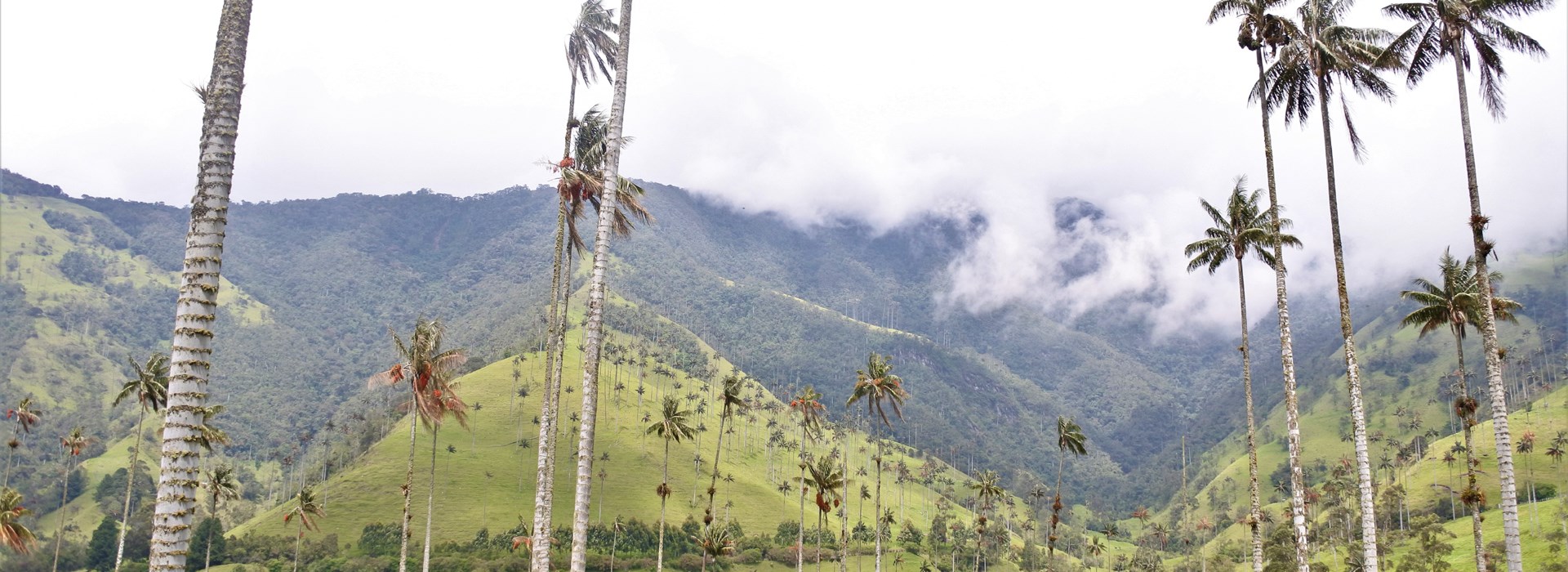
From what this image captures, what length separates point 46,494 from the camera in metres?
163

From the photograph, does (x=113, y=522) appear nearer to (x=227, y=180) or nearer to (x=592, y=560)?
(x=592, y=560)

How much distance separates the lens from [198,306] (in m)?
11.7

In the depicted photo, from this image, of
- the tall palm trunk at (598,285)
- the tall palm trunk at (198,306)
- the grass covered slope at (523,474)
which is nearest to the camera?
the tall palm trunk at (198,306)

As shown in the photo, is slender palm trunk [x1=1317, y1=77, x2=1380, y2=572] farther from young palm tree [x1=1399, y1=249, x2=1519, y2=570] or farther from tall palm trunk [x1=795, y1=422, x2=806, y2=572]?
tall palm trunk [x1=795, y1=422, x2=806, y2=572]

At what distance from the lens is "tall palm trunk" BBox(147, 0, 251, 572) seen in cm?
1121

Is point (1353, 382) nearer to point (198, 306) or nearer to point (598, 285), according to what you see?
point (598, 285)

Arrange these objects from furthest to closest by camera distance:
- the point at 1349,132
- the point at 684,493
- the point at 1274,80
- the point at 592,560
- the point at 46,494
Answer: the point at 46,494 → the point at 684,493 → the point at 592,560 → the point at 1274,80 → the point at 1349,132

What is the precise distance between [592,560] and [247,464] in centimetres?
13044

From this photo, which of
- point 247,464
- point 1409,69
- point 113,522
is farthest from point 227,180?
point 247,464

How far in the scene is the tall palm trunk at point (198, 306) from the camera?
36.8 feet

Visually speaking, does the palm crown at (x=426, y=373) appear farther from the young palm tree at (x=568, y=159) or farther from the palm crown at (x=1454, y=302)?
the palm crown at (x=1454, y=302)

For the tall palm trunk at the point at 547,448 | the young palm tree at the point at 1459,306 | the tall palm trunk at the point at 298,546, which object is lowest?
the tall palm trunk at the point at 298,546

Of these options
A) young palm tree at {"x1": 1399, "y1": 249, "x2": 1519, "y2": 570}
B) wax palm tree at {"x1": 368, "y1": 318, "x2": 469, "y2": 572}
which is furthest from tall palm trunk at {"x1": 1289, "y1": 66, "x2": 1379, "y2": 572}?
wax palm tree at {"x1": 368, "y1": 318, "x2": 469, "y2": 572}

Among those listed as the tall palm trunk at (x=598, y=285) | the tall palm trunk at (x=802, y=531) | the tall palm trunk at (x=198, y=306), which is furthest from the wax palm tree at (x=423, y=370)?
the tall palm trunk at (x=802, y=531)
